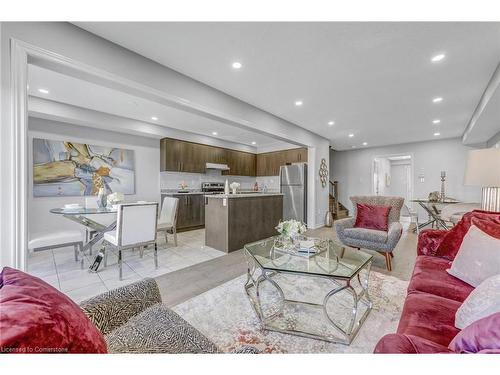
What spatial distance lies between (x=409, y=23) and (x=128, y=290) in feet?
9.33

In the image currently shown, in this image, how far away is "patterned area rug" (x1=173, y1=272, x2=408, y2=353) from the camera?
56.3 inches

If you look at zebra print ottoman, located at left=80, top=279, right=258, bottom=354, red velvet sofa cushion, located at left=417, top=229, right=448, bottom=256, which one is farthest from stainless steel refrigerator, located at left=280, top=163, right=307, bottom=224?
zebra print ottoman, located at left=80, top=279, right=258, bottom=354

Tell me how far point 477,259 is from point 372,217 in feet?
5.58

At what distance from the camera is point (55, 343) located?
1.78 ft

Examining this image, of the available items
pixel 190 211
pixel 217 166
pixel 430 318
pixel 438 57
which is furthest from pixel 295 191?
pixel 430 318

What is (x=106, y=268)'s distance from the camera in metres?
2.80

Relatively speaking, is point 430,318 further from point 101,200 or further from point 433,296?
point 101,200

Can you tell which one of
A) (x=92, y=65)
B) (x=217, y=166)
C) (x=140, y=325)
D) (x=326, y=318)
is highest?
(x=92, y=65)

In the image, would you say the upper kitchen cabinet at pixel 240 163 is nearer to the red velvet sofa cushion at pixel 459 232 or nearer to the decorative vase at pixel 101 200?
the decorative vase at pixel 101 200

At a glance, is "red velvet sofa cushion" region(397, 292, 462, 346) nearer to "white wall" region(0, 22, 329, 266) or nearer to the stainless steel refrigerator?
"white wall" region(0, 22, 329, 266)

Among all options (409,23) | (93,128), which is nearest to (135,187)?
(93,128)

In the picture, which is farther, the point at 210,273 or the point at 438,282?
→ the point at 210,273

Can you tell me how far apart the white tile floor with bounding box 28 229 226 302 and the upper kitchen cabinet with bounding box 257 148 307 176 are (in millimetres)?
3696
